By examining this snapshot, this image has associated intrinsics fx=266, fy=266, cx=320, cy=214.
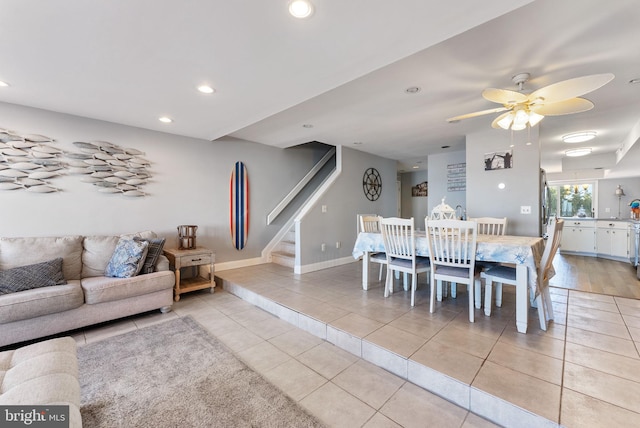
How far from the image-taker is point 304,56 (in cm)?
201

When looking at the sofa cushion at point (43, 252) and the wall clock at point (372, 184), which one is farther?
the wall clock at point (372, 184)

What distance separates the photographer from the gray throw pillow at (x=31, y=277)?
95.7 inches

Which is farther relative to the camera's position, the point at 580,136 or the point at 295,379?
the point at 580,136

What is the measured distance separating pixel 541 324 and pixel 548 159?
547 cm

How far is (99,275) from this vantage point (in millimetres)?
3123

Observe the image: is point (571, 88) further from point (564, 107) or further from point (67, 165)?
point (67, 165)

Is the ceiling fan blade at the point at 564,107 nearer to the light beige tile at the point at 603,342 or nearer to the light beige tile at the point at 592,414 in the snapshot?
the light beige tile at the point at 603,342

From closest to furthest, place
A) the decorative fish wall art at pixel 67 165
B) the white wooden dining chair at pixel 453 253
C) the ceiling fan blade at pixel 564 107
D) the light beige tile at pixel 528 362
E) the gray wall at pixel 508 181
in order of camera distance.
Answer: the light beige tile at pixel 528 362
the ceiling fan blade at pixel 564 107
the white wooden dining chair at pixel 453 253
the decorative fish wall art at pixel 67 165
the gray wall at pixel 508 181

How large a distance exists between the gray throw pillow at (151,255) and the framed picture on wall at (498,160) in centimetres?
476

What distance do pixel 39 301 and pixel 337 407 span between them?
2744 millimetres

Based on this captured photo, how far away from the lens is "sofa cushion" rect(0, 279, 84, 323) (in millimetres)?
2262

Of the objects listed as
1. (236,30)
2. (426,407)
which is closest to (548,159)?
(426,407)

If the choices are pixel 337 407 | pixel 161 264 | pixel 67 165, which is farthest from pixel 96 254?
pixel 337 407

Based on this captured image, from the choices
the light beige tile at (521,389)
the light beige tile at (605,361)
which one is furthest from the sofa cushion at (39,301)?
the light beige tile at (605,361)
